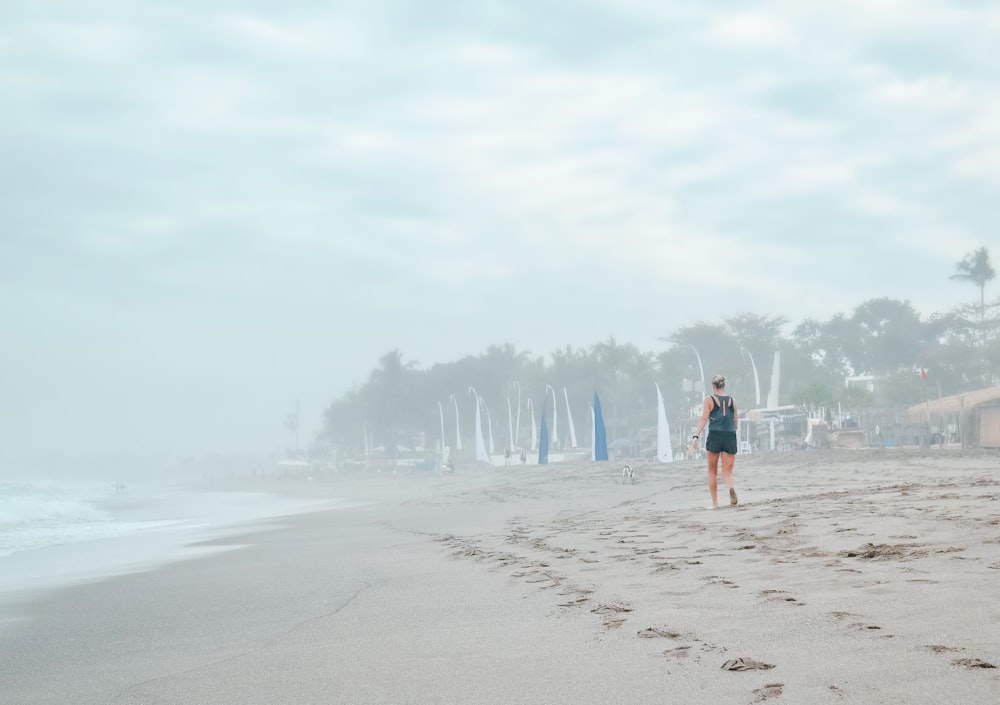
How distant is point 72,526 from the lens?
21.9m

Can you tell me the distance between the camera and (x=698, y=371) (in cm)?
8619

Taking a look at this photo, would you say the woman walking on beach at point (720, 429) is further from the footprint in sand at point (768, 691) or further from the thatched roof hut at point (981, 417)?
the thatched roof hut at point (981, 417)

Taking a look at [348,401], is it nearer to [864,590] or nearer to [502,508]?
[502,508]

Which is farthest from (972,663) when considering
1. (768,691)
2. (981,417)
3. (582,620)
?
(981,417)

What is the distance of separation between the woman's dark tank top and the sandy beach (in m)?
1.55

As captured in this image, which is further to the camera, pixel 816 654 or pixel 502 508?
pixel 502 508

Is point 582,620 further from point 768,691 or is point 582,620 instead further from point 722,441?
point 722,441

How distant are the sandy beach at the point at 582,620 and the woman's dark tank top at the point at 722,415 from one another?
1.55 m

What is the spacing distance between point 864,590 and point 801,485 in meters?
11.0

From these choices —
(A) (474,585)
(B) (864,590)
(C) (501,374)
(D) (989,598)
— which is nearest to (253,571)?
(A) (474,585)

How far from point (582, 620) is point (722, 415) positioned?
7.05 meters

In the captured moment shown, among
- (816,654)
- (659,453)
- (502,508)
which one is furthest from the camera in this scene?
(659,453)

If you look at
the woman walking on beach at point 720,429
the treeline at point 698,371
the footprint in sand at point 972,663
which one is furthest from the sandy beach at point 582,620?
the treeline at point 698,371

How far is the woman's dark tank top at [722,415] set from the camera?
37.6ft
